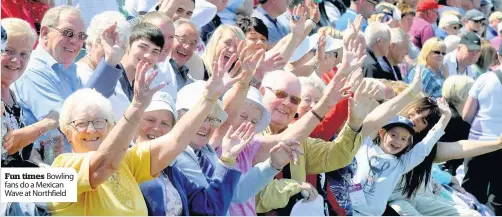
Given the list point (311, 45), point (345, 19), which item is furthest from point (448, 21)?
point (311, 45)

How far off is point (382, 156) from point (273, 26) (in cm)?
201

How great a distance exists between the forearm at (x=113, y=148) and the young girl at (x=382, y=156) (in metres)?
3.22

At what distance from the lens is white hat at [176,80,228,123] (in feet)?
22.0

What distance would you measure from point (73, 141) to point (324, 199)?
2841 mm

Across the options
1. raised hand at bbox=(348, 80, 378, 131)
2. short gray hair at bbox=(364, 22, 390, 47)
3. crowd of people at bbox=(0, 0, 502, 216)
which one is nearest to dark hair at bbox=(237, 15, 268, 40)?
crowd of people at bbox=(0, 0, 502, 216)

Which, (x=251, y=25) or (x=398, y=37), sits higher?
(x=251, y=25)

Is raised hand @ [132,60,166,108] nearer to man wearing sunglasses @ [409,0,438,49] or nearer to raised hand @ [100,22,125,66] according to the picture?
raised hand @ [100,22,125,66]

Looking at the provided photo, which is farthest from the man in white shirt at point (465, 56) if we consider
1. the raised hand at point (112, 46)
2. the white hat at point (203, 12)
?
the raised hand at point (112, 46)

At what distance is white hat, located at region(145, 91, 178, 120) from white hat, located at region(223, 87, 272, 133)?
3.09 feet

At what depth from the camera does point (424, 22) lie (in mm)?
14703

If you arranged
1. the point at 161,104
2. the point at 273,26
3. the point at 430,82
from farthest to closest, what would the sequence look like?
the point at 430,82
the point at 273,26
the point at 161,104

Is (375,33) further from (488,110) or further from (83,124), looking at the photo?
(83,124)

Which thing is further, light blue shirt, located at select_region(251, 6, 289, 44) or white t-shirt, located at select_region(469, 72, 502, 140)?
white t-shirt, located at select_region(469, 72, 502, 140)
